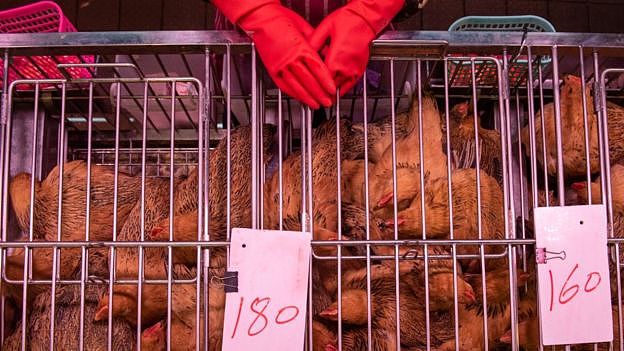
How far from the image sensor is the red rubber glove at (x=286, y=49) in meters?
1.04

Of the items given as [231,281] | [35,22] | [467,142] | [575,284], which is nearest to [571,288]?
[575,284]

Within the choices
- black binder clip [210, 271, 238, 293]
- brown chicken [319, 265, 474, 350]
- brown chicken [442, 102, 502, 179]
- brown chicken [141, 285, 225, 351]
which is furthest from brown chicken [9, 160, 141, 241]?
brown chicken [442, 102, 502, 179]

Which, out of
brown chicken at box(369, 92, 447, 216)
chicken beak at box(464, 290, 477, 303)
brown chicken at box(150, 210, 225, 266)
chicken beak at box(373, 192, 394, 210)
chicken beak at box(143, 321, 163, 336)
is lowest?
chicken beak at box(143, 321, 163, 336)

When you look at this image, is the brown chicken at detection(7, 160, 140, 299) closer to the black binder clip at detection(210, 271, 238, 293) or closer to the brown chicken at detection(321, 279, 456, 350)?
the black binder clip at detection(210, 271, 238, 293)

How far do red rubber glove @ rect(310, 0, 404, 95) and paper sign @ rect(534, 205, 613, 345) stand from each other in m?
0.39

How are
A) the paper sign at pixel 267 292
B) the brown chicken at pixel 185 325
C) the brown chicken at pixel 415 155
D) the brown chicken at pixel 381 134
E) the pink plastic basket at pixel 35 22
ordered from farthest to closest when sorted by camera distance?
the pink plastic basket at pixel 35 22 → the brown chicken at pixel 381 134 → the brown chicken at pixel 415 155 → the brown chicken at pixel 185 325 → the paper sign at pixel 267 292

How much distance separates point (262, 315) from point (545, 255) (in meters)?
0.43

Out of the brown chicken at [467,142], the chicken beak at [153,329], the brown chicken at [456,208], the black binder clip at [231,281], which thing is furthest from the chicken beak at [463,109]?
the chicken beak at [153,329]

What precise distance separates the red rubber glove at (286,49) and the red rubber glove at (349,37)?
25mm

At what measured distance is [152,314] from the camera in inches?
44.4

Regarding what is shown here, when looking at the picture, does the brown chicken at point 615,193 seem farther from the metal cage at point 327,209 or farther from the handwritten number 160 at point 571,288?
the handwritten number 160 at point 571,288

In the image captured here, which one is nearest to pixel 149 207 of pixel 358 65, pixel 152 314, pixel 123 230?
pixel 123 230

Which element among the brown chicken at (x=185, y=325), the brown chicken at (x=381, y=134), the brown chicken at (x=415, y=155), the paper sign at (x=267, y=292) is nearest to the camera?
the paper sign at (x=267, y=292)

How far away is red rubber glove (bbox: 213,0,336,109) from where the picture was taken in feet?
3.41
